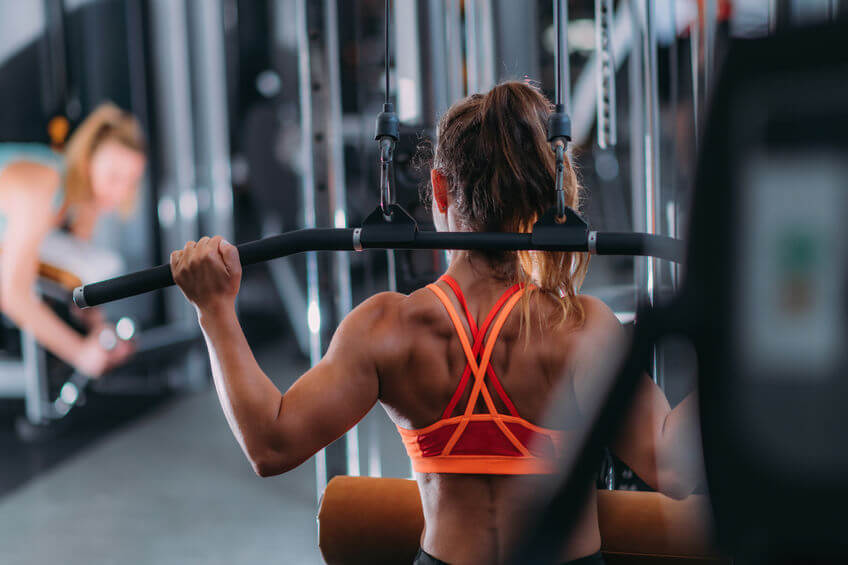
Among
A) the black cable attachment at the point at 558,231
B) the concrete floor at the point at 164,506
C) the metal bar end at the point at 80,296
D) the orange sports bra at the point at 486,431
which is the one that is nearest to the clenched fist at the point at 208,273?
the metal bar end at the point at 80,296

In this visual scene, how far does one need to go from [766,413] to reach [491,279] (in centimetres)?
68

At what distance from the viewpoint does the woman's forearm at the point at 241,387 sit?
1004 millimetres

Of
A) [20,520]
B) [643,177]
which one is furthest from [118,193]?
[643,177]

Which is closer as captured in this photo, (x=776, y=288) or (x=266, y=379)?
(x=776, y=288)

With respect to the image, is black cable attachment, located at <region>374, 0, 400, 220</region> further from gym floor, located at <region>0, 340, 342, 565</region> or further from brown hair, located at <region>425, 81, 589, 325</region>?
gym floor, located at <region>0, 340, 342, 565</region>

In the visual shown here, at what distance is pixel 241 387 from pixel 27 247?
4.01 meters

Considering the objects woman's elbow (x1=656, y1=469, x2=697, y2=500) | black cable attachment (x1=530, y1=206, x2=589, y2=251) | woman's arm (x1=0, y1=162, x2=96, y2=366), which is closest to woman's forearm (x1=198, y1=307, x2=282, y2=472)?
black cable attachment (x1=530, y1=206, x2=589, y2=251)

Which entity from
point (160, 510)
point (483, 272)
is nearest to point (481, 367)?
point (483, 272)

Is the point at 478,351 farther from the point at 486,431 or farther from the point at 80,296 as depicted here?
the point at 80,296

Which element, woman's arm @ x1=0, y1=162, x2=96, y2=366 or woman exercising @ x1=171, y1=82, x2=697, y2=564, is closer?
woman exercising @ x1=171, y1=82, x2=697, y2=564

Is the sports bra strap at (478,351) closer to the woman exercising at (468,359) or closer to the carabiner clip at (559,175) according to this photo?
the woman exercising at (468,359)

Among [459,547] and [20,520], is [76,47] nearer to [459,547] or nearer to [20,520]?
[20,520]

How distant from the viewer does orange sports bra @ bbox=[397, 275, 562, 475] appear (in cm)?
105

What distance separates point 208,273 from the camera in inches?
39.5
